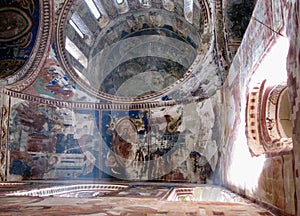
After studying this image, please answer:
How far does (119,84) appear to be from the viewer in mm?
14867

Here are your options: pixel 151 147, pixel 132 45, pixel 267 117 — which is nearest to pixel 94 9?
pixel 132 45

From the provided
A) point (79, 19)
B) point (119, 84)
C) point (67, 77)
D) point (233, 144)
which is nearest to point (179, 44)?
point (119, 84)

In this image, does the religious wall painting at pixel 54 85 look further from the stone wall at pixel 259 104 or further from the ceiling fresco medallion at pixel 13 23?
the stone wall at pixel 259 104

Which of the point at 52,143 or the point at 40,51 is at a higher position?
the point at 40,51

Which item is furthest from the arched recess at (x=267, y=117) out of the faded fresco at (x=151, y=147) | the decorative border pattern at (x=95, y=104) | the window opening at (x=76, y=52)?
the window opening at (x=76, y=52)

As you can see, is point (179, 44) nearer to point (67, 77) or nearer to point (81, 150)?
point (67, 77)

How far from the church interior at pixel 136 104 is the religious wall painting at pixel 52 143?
1.3 inches

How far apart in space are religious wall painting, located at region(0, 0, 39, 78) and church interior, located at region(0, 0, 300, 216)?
0.04m

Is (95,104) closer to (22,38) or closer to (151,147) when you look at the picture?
(151,147)

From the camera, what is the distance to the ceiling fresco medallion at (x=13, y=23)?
10.5 m

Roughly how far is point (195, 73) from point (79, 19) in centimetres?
595

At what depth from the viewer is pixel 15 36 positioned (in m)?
10.7

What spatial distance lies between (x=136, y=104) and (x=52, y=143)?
→ 328 centimetres

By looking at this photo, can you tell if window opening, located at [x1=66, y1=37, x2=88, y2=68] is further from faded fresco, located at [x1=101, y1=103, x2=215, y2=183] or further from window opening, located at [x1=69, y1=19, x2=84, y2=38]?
faded fresco, located at [x1=101, y1=103, x2=215, y2=183]
